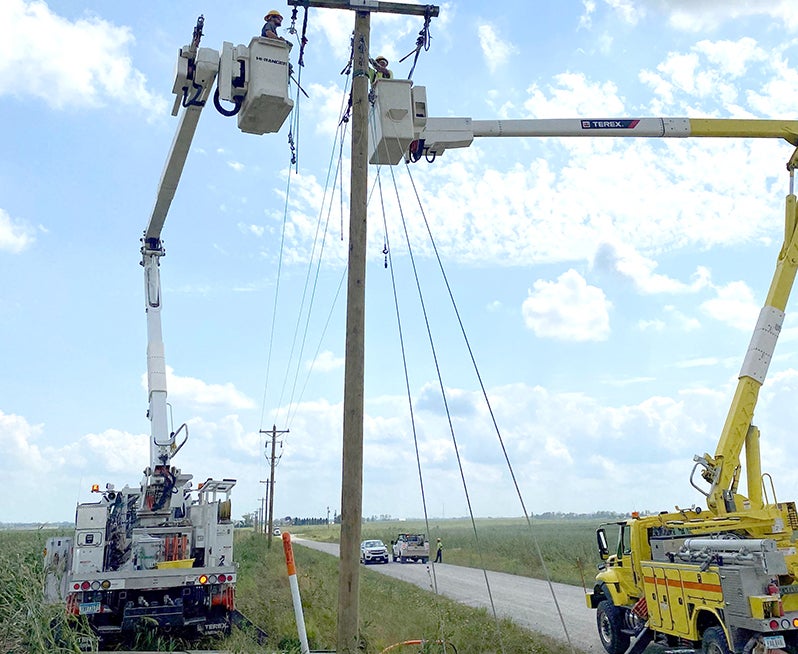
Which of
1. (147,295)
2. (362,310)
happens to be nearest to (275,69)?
(362,310)

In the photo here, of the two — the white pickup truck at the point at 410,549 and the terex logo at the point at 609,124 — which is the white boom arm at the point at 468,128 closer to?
the terex logo at the point at 609,124

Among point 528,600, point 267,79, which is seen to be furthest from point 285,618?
point 528,600

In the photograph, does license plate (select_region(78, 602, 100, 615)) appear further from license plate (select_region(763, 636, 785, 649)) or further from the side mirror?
license plate (select_region(763, 636, 785, 649))

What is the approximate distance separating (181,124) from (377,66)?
5.55 meters

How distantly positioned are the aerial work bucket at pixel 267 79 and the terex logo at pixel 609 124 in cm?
585

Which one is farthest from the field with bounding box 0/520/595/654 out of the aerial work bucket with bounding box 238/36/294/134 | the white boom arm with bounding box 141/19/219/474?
the aerial work bucket with bounding box 238/36/294/134

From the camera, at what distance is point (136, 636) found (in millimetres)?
11219

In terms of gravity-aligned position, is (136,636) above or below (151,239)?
below

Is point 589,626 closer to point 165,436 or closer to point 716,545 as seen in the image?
point 716,545

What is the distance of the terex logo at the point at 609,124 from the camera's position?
12.2m

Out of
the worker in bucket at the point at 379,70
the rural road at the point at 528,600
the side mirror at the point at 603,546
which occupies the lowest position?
the rural road at the point at 528,600

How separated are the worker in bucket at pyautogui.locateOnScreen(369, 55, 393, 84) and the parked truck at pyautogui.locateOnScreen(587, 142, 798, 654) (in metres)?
7.05

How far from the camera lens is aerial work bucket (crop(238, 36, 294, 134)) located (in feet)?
26.7

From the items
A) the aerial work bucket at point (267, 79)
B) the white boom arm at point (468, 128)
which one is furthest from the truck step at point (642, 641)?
the aerial work bucket at point (267, 79)
